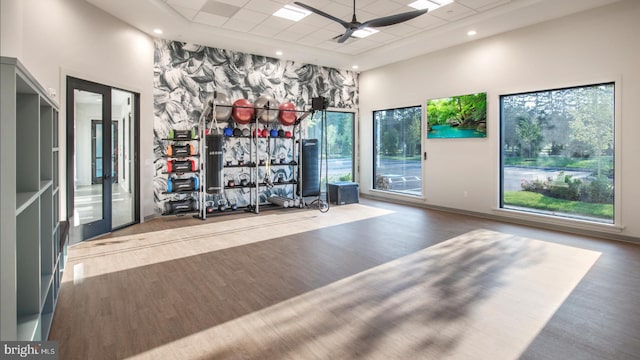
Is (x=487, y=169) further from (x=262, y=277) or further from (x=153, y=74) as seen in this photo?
(x=153, y=74)

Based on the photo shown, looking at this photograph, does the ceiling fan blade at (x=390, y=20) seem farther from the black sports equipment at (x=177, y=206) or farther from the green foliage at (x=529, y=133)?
the black sports equipment at (x=177, y=206)

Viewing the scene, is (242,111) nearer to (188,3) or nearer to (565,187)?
(188,3)

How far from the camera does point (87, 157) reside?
5.93m

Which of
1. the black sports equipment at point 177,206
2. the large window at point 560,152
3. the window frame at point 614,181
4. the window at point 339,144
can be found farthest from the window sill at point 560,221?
the black sports equipment at point 177,206

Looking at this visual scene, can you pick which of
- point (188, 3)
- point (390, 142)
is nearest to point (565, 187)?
point (390, 142)

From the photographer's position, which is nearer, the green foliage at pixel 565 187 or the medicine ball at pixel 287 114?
the green foliage at pixel 565 187

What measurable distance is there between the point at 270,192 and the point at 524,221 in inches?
222

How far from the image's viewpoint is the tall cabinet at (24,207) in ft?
5.26

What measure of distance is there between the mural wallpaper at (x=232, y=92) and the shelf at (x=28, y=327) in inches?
210

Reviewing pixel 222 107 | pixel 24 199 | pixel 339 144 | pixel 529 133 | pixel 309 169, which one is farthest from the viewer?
pixel 339 144

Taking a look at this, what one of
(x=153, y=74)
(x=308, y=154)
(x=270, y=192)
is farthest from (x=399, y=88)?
(x=153, y=74)

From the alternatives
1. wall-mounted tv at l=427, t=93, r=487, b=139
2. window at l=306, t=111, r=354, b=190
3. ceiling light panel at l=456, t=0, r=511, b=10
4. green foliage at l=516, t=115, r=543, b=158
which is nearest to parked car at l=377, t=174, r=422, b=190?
window at l=306, t=111, r=354, b=190

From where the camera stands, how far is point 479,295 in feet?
11.9

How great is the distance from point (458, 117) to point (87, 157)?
7160mm
